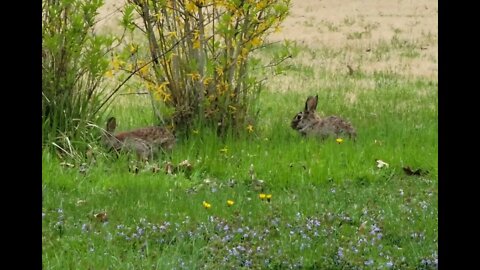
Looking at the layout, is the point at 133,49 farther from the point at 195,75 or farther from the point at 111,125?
the point at 111,125

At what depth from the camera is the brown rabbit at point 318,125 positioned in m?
9.12

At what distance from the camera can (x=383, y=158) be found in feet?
27.3

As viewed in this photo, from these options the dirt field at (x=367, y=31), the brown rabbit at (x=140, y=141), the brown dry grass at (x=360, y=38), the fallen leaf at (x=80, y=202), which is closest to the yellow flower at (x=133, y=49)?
the brown rabbit at (x=140, y=141)

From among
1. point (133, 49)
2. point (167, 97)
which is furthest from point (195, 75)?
point (133, 49)

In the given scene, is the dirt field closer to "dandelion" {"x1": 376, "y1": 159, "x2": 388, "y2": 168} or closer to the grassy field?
the grassy field

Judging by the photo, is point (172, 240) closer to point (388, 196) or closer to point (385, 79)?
point (388, 196)

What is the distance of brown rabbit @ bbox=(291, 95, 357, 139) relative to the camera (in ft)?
29.9

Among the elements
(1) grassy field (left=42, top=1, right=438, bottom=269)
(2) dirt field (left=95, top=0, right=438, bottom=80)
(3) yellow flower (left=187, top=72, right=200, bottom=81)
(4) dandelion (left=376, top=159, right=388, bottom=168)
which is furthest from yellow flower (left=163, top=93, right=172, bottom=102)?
(2) dirt field (left=95, top=0, right=438, bottom=80)

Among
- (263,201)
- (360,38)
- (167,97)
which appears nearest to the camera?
(263,201)

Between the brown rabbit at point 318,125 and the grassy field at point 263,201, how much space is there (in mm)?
128

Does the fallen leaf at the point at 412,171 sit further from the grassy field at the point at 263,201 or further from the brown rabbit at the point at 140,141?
the brown rabbit at the point at 140,141

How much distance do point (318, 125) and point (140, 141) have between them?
1.97 meters

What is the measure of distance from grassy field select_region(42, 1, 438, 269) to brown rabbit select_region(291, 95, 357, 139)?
5.0 inches

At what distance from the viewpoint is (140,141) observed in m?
8.25
